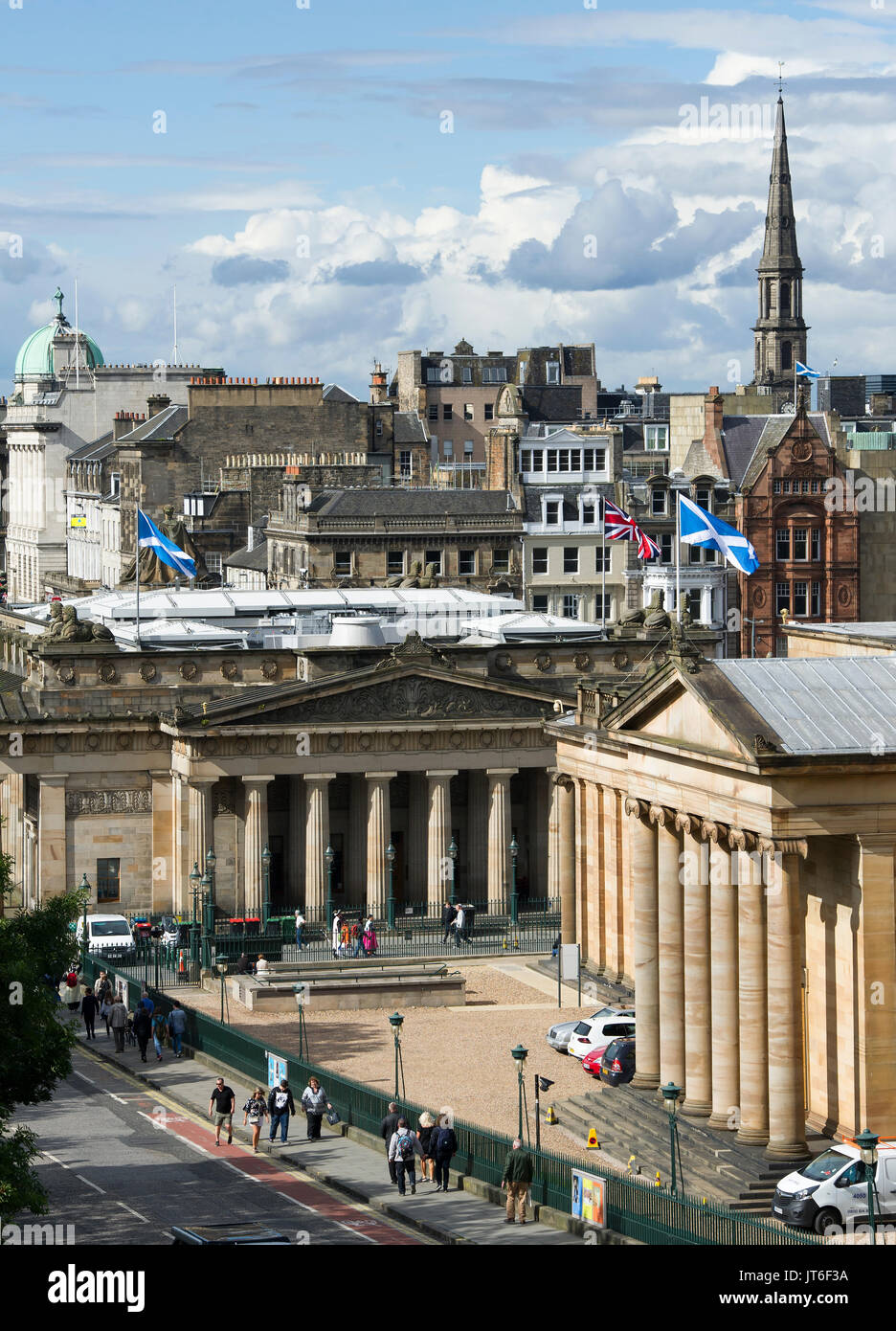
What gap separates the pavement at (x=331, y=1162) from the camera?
169 ft

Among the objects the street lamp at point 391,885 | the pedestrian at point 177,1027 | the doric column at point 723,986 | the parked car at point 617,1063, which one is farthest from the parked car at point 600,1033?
the street lamp at point 391,885

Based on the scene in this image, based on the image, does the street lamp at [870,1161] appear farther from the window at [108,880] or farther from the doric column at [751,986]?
the window at [108,880]

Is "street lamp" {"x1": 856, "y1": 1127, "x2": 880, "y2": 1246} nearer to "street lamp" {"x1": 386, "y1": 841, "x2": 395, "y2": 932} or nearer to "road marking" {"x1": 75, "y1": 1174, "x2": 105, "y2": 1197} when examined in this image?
"road marking" {"x1": 75, "y1": 1174, "x2": 105, "y2": 1197}

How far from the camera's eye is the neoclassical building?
169ft

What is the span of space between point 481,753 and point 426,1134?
43130 mm

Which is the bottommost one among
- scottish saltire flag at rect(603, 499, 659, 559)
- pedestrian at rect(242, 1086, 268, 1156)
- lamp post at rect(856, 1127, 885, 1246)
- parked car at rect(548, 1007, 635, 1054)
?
pedestrian at rect(242, 1086, 268, 1156)

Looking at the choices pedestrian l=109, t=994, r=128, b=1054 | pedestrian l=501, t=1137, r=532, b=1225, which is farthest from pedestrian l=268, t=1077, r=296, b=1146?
pedestrian l=109, t=994, r=128, b=1054

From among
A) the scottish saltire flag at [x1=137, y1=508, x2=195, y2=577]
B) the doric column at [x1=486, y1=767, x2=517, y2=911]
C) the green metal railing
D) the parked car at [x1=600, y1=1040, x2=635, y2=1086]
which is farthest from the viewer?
the scottish saltire flag at [x1=137, y1=508, x2=195, y2=577]

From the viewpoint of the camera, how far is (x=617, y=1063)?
6341 centimetres

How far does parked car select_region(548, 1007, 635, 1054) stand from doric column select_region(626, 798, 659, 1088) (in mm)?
8920

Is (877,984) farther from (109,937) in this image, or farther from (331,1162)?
(109,937)
